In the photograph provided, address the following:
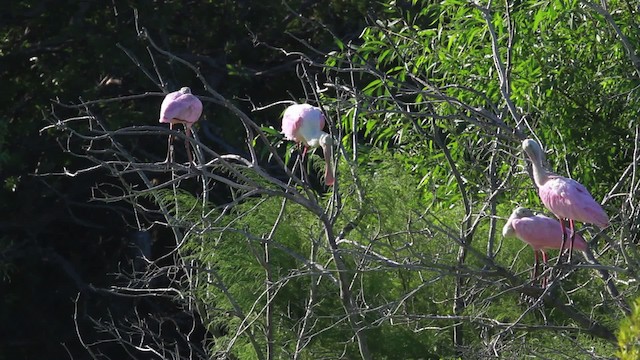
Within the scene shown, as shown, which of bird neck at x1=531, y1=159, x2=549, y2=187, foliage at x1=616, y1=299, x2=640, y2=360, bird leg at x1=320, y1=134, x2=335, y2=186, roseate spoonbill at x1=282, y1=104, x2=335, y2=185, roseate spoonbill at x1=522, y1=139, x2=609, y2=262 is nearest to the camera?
foliage at x1=616, y1=299, x2=640, y2=360

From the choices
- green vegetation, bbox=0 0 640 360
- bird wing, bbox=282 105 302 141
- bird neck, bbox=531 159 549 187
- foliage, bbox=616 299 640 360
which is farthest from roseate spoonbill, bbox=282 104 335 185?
foliage, bbox=616 299 640 360

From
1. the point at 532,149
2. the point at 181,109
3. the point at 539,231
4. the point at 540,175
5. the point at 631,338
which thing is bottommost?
the point at 181,109

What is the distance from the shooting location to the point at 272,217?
468 cm

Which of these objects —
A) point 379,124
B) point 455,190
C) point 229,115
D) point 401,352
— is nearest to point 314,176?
point 229,115

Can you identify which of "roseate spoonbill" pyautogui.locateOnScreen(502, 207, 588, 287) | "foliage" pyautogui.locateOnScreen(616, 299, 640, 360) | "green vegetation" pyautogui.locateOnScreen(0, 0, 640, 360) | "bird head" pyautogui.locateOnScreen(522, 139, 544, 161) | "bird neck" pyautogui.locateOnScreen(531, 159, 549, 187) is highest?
"foliage" pyautogui.locateOnScreen(616, 299, 640, 360)

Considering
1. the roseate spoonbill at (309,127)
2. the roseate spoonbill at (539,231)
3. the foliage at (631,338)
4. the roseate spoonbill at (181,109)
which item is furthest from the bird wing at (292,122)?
the foliage at (631,338)

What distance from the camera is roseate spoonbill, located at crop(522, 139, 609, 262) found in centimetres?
327

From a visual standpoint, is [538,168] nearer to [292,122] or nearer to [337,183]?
[337,183]

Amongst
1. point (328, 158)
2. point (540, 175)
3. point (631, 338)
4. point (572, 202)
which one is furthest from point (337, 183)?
point (631, 338)

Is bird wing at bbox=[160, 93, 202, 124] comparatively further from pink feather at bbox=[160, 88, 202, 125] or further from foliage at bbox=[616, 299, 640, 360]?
foliage at bbox=[616, 299, 640, 360]

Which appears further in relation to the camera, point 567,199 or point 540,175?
point 540,175

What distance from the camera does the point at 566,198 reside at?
329 cm

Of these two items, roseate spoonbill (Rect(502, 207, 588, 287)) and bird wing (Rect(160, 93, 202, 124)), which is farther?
bird wing (Rect(160, 93, 202, 124))

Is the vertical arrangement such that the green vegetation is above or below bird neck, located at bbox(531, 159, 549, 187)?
below
